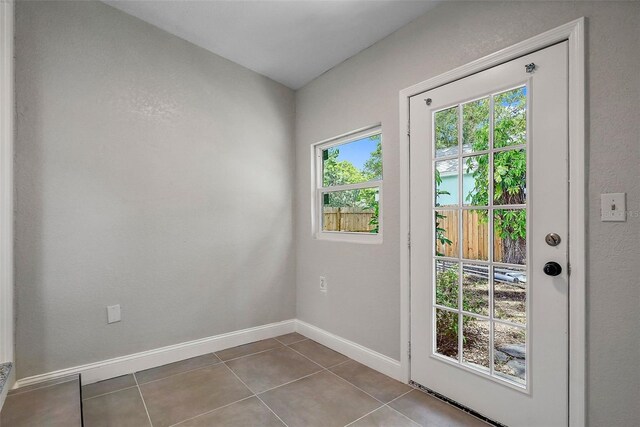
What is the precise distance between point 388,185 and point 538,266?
3.51 ft

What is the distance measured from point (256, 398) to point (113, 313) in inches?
47.2

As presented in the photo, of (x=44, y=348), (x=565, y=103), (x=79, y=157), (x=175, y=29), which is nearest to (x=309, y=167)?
(x=175, y=29)

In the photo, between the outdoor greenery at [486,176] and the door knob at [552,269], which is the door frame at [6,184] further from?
the door knob at [552,269]

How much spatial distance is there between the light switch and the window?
132cm

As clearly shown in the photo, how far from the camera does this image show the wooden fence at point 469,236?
179cm

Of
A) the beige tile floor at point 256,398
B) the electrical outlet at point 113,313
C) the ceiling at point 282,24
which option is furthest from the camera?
the electrical outlet at point 113,313

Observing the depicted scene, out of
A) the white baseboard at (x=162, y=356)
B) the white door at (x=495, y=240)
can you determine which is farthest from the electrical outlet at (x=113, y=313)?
the white door at (x=495, y=240)

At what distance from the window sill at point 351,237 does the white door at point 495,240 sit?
16.9 inches

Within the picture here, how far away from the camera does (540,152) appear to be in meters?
1.57

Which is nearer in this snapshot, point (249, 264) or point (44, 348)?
point (44, 348)

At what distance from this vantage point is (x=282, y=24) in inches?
91.4

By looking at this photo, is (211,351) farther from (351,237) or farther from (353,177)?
(353,177)

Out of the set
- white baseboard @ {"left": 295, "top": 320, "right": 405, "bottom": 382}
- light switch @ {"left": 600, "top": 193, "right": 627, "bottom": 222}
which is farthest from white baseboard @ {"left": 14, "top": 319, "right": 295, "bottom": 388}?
light switch @ {"left": 600, "top": 193, "right": 627, "bottom": 222}

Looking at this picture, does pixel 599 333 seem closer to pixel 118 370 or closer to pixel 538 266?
pixel 538 266
